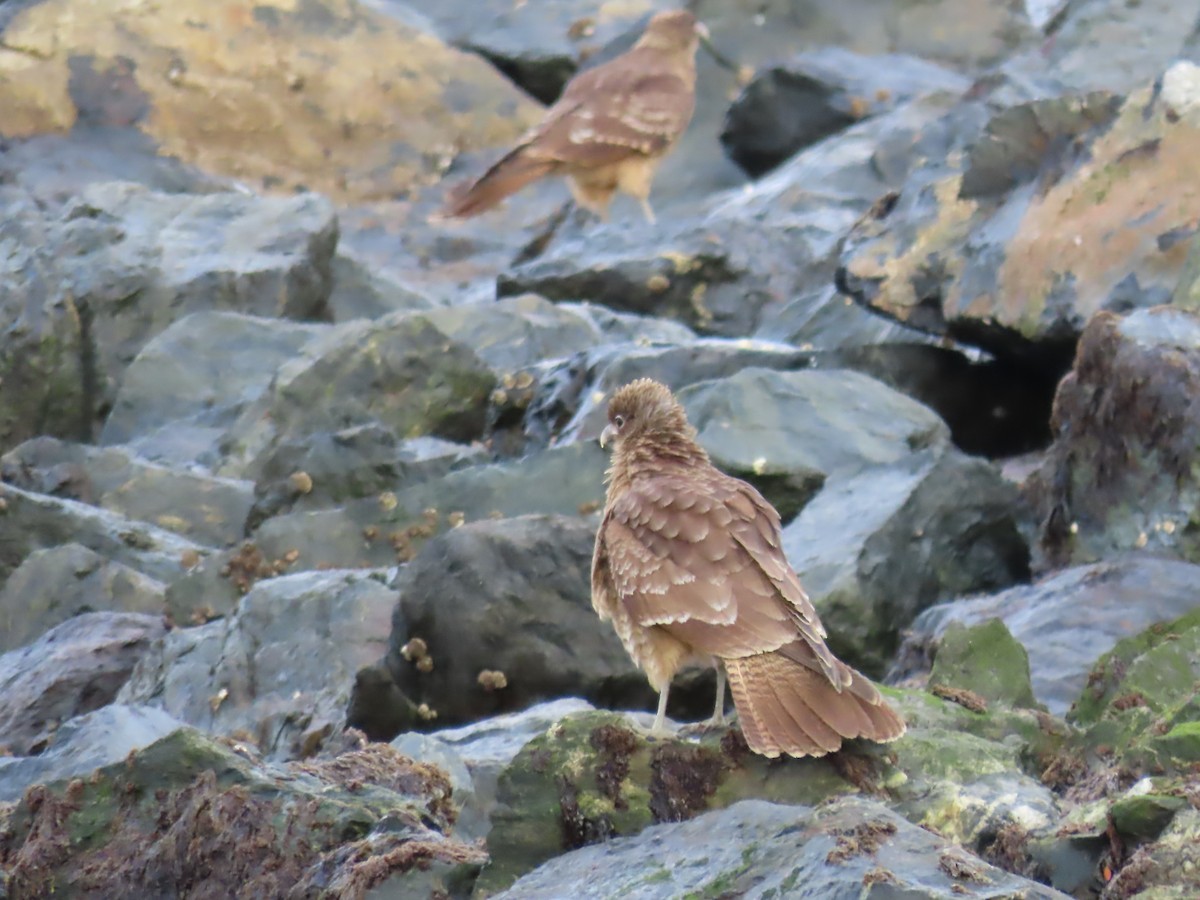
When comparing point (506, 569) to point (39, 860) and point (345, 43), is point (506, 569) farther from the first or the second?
point (345, 43)

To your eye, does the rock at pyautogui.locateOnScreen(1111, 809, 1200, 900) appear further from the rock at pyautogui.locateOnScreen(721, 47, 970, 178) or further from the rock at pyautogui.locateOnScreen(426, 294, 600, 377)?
the rock at pyautogui.locateOnScreen(721, 47, 970, 178)

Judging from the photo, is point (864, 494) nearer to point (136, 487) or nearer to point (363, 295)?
point (136, 487)

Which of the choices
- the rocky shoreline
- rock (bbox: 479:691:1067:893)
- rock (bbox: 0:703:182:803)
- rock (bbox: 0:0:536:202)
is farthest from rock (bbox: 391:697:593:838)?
rock (bbox: 0:0:536:202)

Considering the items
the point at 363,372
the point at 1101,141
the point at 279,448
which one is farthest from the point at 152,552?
the point at 1101,141

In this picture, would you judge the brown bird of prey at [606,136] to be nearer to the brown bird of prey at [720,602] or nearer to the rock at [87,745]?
the brown bird of prey at [720,602]

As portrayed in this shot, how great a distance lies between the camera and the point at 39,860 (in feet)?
20.9

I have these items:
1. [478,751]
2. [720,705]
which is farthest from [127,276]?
[720,705]

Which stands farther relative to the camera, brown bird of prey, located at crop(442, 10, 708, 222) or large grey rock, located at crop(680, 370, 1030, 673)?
brown bird of prey, located at crop(442, 10, 708, 222)

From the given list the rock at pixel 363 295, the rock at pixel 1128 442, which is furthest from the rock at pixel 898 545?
the rock at pixel 363 295

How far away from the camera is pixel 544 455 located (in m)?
11.3

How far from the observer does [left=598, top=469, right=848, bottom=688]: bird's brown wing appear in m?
6.74

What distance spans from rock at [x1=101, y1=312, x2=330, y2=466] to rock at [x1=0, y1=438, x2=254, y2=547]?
775 mm

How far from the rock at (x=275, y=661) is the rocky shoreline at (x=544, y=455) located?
0.03 metres

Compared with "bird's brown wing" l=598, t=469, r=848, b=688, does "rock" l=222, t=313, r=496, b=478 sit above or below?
below
